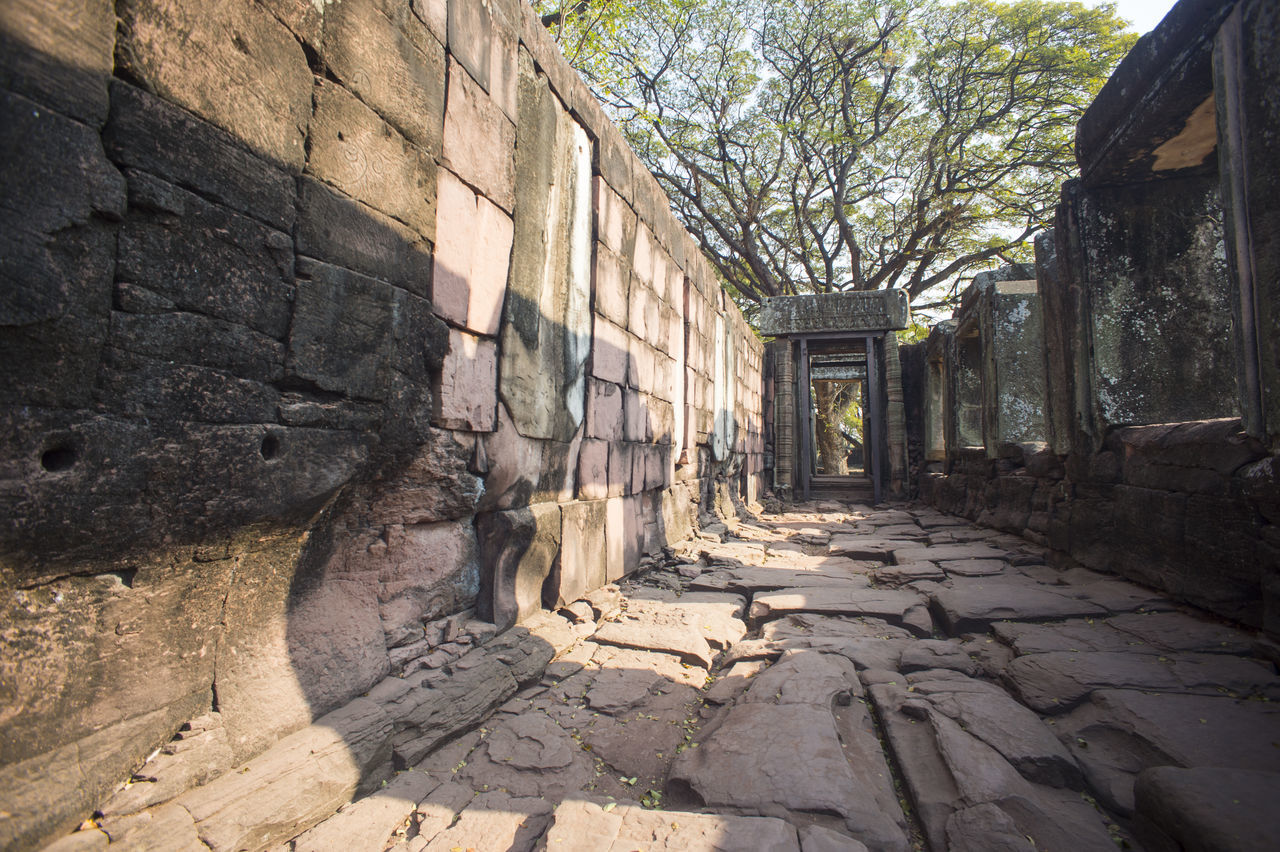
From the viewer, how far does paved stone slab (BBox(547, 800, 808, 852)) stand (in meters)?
1.40

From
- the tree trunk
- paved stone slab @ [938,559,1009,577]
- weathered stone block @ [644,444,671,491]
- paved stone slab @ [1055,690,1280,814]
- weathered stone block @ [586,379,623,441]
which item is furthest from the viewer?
the tree trunk

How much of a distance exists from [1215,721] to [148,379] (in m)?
3.04

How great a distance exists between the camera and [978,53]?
13.2m

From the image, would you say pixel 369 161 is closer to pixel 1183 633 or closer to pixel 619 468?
pixel 619 468

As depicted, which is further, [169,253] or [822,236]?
[822,236]

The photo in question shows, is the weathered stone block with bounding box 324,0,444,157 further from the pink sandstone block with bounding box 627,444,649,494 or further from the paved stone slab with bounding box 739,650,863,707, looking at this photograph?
the pink sandstone block with bounding box 627,444,649,494

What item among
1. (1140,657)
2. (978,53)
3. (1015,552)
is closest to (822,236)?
(978,53)

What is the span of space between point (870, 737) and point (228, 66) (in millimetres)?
2617

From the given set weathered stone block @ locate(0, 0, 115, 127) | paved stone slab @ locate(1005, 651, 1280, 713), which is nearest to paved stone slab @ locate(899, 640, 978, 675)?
paved stone slab @ locate(1005, 651, 1280, 713)

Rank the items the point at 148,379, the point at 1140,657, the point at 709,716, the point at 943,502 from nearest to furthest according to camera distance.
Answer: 1. the point at 148,379
2. the point at 709,716
3. the point at 1140,657
4. the point at 943,502

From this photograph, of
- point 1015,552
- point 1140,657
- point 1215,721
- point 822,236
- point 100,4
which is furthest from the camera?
point 822,236

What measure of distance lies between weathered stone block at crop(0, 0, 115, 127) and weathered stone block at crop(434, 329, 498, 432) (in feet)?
3.90

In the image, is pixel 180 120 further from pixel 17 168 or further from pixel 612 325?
pixel 612 325

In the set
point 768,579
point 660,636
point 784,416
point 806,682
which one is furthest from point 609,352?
point 784,416
